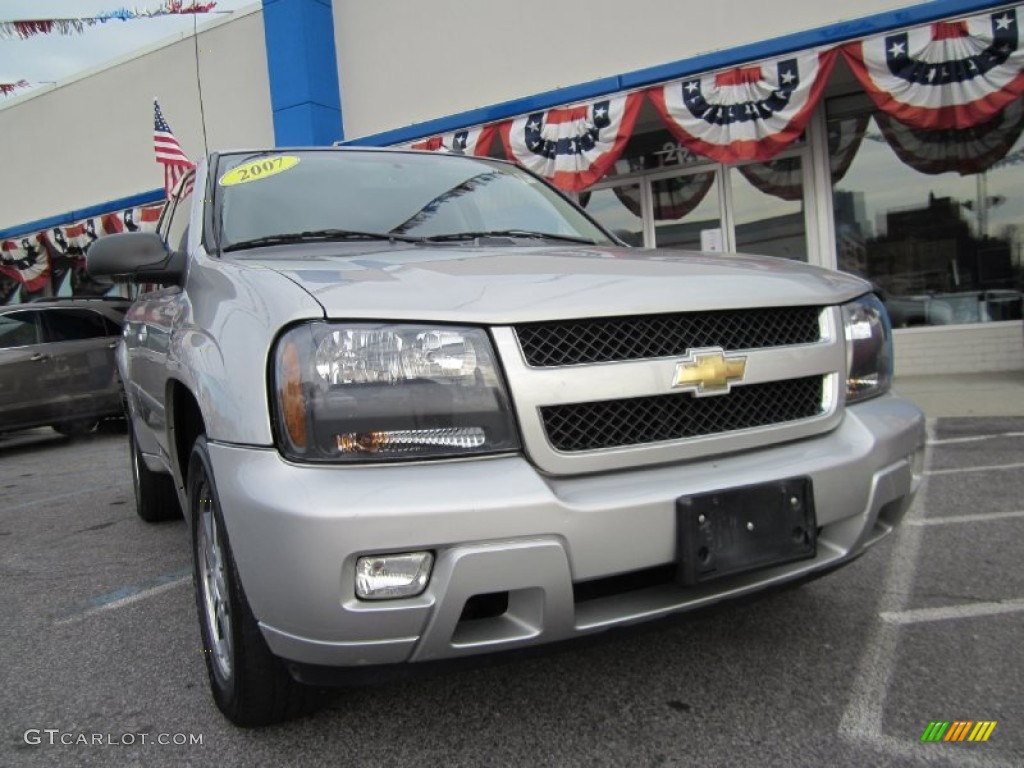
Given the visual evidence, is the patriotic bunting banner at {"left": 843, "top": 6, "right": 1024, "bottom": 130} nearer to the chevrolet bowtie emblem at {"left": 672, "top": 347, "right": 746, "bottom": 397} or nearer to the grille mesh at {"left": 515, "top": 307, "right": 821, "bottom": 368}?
the grille mesh at {"left": 515, "top": 307, "right": 821, "bottom": 368}

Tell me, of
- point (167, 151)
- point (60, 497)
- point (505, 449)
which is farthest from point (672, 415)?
point (167, 151)

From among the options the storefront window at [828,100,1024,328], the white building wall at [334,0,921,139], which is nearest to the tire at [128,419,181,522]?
the white building wall at [334,0,921,139]

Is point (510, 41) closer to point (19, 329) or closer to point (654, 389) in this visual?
point (19, 329)

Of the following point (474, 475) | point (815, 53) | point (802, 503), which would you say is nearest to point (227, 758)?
point (474, 475)

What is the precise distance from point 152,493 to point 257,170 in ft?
7.78

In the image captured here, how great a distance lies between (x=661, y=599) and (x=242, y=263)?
1.46 m

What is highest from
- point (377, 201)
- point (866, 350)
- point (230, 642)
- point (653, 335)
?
point (377, 201)

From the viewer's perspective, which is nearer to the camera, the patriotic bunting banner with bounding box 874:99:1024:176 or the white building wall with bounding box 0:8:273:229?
the patriotic bunting banner with bounding box 874:99:1024:176

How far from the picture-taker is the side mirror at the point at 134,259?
262 centimetres

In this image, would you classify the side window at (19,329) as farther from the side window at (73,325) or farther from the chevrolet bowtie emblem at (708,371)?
the chevrolet bowtie emblem at (708,371)

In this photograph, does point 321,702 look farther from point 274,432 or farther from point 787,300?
point 787,300

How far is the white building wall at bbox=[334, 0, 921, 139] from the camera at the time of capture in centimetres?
870

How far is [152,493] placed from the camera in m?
4.54

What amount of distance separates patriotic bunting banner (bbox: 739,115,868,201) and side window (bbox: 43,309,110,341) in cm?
795
